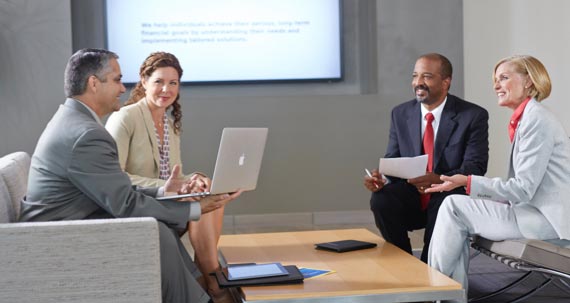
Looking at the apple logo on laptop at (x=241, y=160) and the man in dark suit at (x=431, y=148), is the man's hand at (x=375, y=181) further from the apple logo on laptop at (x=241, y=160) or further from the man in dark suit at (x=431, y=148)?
the apple logo on laptop at (x=241, y=160)

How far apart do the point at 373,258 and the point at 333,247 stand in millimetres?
272

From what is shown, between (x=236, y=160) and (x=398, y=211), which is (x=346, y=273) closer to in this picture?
(x=236, y=160)

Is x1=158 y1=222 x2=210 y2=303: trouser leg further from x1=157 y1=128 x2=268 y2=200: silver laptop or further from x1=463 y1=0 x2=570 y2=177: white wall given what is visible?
x1=463 y1=0 x2=570 y2=177: white wall

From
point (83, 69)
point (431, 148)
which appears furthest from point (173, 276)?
point (431, 148)

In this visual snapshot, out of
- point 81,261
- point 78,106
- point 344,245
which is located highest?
point 78,106

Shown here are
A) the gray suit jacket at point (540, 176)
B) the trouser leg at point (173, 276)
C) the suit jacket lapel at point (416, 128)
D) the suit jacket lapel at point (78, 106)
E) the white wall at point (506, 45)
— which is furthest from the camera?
the white wall at point (506, 45)

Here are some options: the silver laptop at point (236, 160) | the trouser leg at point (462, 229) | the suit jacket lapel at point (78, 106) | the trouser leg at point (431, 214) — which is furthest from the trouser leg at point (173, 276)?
the trouser leg at point (431, 214)

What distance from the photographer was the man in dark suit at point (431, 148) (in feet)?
14.3

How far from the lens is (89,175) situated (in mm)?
2826

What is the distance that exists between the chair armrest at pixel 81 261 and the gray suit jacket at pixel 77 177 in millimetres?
286

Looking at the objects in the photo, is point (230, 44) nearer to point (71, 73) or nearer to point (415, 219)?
point (415, 219)

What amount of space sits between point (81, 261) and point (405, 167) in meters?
1.97

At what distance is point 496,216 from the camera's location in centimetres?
360

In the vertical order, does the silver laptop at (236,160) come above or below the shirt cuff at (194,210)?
above
